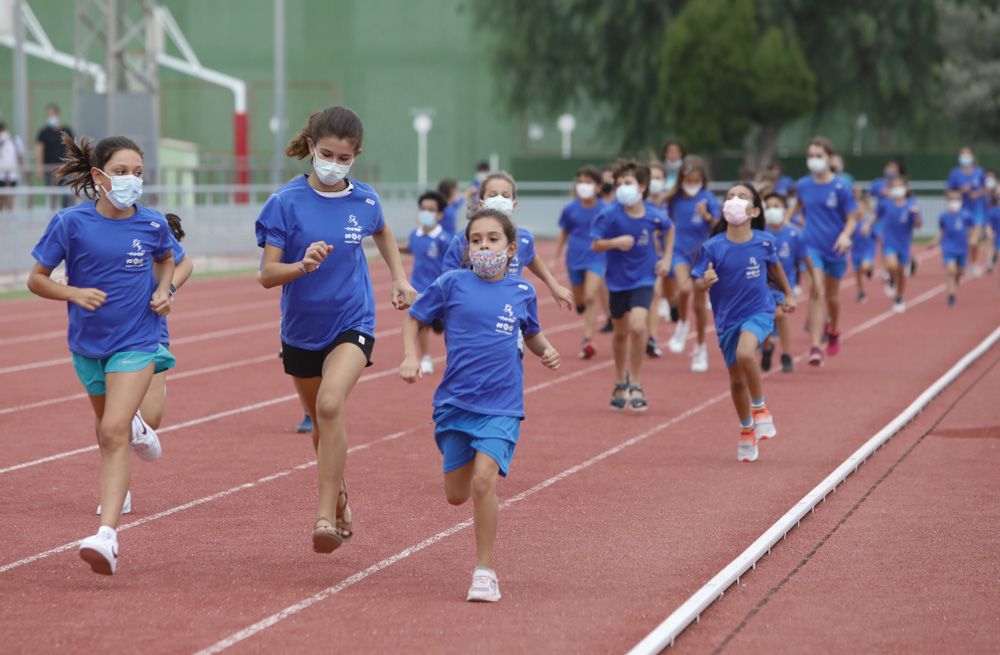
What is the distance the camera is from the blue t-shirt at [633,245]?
44.7ft

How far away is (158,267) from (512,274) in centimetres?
174

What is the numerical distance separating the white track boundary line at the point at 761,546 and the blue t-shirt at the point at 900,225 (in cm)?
968

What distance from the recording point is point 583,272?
17.4 meters

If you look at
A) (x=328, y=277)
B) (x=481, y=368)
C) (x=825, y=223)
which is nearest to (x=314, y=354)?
(x=328, y=277)

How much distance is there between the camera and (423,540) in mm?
8211

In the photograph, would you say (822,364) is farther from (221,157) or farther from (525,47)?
(221,157)

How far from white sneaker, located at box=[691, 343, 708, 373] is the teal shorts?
8628 millimetres

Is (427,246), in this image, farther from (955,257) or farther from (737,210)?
(955,257)

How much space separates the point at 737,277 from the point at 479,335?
437cm

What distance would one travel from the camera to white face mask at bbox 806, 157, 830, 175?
16781mm

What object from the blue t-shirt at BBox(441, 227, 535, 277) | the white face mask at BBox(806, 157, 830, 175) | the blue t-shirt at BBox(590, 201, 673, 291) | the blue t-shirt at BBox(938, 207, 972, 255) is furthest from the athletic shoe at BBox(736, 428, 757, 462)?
the blue t-shirt at BBox(938, 207, 972, 255)

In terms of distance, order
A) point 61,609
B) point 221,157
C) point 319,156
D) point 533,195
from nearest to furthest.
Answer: point 61,609 < point 319,156 < point 533,195 < point 221,157

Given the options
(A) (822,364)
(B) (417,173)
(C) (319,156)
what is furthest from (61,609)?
(B) (417,173)

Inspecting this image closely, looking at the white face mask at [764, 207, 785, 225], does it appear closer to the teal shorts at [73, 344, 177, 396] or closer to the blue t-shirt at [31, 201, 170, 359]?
the teal shorts at [73, 344, 177, 396]
